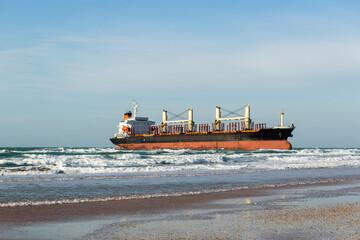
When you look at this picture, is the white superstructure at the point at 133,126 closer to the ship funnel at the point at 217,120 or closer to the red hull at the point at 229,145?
the red hull at the point at 229,145

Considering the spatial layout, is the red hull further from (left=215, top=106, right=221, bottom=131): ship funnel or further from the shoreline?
the shoreline

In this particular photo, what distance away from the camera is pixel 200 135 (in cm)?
6638

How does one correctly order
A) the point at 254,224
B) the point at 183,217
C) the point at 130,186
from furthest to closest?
1. the point at 130,186
2. the point at 183,217
3. the point at 254,224

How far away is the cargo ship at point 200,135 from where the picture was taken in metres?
59.4

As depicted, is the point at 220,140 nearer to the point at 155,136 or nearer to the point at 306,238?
the point at 155,136

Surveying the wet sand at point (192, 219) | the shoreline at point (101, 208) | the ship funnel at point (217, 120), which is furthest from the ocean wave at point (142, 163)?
the ship funnel at point (217, 120)

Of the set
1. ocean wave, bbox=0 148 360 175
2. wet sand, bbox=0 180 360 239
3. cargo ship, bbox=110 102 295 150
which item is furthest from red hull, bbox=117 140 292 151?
wet sand, bbox=0 180 360 239

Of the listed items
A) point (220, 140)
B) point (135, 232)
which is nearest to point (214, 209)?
point (135, 232)

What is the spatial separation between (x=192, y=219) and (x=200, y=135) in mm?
58873

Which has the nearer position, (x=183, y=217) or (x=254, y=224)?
(x=254, y=224)

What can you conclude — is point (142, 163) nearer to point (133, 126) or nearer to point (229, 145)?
point (229, 145)

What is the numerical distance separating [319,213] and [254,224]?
1835 mm

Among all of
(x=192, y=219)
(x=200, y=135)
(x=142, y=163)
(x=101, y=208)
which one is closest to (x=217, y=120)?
(x=200, y=135)

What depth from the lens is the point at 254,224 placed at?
23.0ft
